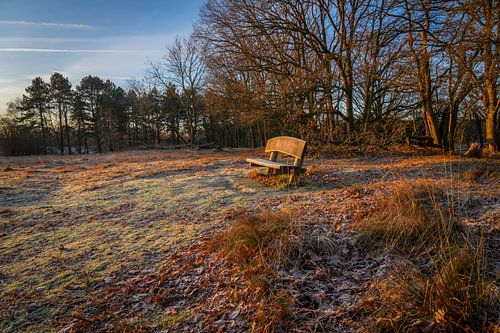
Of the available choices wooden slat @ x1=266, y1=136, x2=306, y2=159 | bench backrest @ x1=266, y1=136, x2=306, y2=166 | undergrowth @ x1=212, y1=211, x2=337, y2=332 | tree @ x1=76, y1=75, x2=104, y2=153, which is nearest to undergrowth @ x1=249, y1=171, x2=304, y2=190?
bench backrest @ x1=266, y1=136, x2=306, y2=166

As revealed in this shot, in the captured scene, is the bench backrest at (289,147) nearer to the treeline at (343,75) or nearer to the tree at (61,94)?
the treeline at (343,75)

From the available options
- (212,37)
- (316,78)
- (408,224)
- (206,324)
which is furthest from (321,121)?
(206,324)

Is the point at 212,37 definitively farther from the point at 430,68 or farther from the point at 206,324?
the point at 206,324

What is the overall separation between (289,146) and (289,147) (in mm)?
24

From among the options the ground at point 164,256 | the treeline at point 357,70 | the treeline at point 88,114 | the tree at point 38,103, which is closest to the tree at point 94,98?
the treeline at point 88,114

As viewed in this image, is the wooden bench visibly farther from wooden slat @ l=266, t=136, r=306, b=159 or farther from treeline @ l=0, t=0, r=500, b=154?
treeline @ l=0, t=0, r=500, b=154

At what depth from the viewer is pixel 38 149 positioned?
36188 millimetres

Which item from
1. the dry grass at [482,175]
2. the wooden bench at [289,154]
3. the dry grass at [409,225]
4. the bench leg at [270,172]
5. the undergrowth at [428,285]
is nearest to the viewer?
the undergrowth at [428,285]

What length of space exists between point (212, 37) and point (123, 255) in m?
12.6

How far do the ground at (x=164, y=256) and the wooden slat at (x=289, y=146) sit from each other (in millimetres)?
709

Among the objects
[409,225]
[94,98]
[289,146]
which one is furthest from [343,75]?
[94,98]

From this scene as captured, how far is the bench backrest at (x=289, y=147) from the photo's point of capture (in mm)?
6555

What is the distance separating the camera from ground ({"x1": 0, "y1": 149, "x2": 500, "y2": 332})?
2557 millimetres

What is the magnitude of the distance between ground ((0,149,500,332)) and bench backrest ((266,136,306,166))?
66 cm
